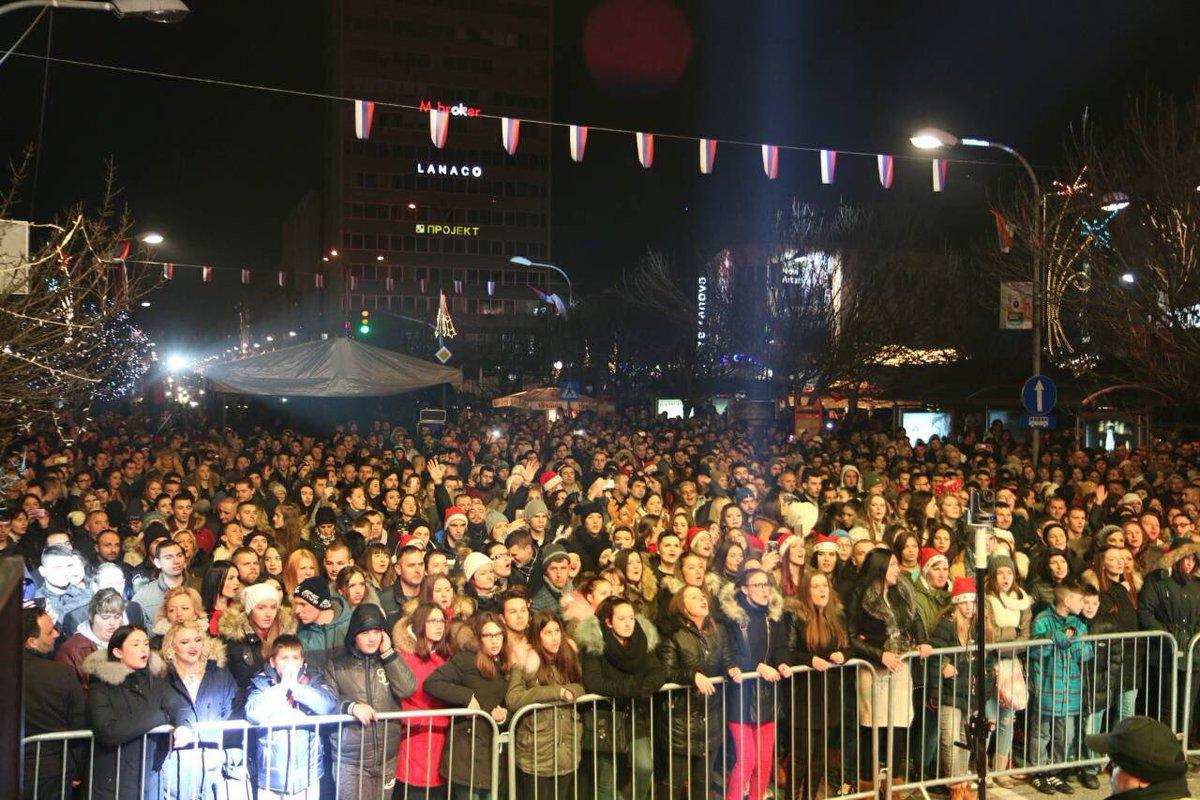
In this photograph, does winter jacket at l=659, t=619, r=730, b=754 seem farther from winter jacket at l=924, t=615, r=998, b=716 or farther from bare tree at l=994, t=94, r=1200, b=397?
A: bare tree at l=994, t=94, r=1200, b=397

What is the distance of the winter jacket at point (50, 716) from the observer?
4.92m

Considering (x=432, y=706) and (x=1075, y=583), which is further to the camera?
(x=1075, y=583)

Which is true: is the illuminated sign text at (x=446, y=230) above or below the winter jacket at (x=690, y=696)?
above

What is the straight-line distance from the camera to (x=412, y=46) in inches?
4574

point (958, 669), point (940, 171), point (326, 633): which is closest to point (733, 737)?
point (958, 669)

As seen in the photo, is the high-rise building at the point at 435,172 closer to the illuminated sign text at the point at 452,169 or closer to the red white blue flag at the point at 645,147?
the illuminated sign text at the point at 452,169

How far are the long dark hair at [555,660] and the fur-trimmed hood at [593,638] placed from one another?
2.5 inches

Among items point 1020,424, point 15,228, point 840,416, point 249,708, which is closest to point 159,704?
point 249,708

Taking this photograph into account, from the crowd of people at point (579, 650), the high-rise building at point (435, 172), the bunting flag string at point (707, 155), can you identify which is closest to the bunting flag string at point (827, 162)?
the bunting flag string at point (707, 155)

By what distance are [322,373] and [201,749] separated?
1458 centimetres

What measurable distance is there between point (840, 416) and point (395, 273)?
271 ft

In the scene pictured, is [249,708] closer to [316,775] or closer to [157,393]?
[316,775]

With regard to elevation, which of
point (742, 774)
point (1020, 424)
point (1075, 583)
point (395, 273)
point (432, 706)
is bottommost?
point (742, 774)

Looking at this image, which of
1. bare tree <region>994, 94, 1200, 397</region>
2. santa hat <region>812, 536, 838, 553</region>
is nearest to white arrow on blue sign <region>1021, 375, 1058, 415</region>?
bare tree <region>994, 94, 1200, 397</region>
